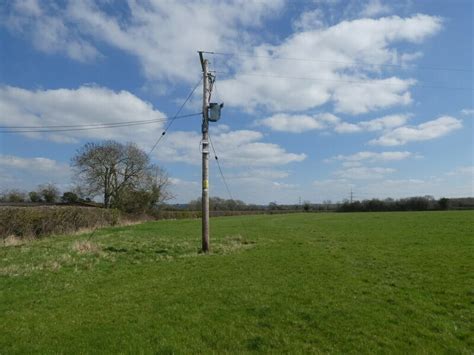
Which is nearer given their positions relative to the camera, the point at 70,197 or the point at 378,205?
the point at 70,197

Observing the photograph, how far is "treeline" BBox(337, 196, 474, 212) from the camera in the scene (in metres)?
95.7

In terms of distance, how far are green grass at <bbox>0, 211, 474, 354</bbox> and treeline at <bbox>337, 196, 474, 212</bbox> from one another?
91840 millimetres

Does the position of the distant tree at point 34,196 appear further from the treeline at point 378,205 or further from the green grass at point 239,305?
the green grass at point 239,305

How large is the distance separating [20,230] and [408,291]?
24.3 metres

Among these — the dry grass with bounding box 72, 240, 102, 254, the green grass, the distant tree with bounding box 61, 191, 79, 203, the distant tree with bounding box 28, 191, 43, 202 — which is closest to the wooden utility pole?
the green grass

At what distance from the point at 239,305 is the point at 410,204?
104908mm

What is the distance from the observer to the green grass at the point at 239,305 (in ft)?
19.8

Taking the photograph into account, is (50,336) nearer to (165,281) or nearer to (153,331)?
(153,331)

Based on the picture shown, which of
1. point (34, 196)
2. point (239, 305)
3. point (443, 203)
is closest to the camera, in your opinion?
point (239, 305)

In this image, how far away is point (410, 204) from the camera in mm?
102562

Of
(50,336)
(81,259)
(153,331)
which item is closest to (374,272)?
(153,331)

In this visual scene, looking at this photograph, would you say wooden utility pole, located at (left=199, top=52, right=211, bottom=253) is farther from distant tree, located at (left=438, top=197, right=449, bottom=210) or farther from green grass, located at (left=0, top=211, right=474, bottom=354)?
distant tree, located at (left=438, top=197, right=449, bottom=210)

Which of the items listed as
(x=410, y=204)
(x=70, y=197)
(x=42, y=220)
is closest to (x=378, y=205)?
(x=410, y=204)

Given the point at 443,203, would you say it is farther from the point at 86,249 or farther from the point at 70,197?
the point at 86,249
